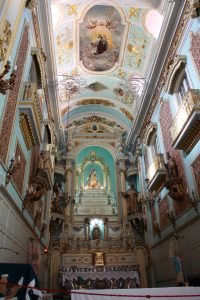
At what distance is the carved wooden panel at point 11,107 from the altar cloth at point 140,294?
3.71m

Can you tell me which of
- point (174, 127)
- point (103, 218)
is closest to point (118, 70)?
point (174, 127)

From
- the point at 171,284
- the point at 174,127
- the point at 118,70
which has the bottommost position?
the point at 171,284

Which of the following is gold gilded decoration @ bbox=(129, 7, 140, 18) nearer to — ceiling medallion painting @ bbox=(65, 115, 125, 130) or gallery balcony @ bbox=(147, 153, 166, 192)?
gallery balcony @ bbox=(147, 153, 166, 192)

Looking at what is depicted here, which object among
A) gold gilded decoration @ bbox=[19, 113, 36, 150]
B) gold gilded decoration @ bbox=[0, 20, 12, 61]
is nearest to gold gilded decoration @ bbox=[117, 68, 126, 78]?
gold gilded decoration @ bbox=[19, 113, 36, 150]

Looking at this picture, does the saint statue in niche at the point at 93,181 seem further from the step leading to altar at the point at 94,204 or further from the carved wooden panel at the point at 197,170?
the carved wooden panel at the point at 197,170

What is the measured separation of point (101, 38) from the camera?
44.4ft

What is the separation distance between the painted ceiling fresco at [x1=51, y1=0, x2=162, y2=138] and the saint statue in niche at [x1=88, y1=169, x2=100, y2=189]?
4.37 m

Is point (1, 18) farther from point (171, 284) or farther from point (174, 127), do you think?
point (171, 284)

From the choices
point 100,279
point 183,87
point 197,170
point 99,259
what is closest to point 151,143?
point 183,87

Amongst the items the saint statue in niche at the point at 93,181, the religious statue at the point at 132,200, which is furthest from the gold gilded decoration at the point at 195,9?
the saint statue in niche at the point at 93,181

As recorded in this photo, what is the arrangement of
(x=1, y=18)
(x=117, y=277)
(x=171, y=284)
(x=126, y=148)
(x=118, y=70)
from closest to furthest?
(x=1, y=18) < (x=171, y=284) < (x=117, y=277) < (x=118, y=70) < (x=126, y=148)

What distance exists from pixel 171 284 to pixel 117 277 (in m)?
2.19

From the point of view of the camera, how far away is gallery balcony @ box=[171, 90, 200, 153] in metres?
7.53

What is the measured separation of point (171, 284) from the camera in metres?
10.1
